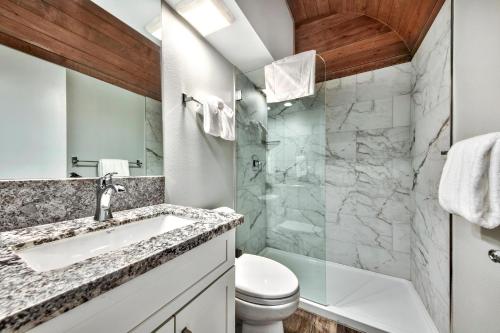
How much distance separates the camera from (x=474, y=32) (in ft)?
3.24

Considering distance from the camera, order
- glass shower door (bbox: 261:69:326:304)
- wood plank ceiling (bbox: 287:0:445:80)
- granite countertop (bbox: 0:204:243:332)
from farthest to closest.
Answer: glass shower door (bbox: 261:69:326:304)
wood plank ceiling (bbox: 287:0:445:80)
granite countertop (bbox: 0:204:243:332)

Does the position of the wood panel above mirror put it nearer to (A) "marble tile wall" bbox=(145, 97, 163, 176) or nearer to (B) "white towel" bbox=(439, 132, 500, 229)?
(A) "marble tile wall" bbox=(145, 97, 163, 176)

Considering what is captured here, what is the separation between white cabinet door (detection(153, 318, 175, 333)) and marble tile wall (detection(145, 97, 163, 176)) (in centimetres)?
74

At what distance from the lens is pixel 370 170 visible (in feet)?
6.61

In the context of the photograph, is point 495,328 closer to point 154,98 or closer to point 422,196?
point 422,196

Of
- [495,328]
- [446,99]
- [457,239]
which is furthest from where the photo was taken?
[446,99]

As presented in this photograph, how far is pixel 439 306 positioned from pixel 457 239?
1.83ft

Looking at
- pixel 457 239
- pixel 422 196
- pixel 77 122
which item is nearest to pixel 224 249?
pixel 77 122

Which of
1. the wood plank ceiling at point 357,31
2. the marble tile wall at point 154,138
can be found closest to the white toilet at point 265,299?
the marble tile wall at point 154,138

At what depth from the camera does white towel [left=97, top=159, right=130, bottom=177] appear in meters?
0.88

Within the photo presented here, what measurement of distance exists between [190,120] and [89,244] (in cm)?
90

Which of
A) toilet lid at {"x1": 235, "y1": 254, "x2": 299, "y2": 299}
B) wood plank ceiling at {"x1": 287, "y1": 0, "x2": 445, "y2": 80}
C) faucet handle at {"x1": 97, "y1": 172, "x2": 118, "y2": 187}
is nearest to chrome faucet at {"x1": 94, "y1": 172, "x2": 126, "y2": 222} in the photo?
faucet handle at {"x1": 97, "y1": 172, "x2": 118, "y2": 187}

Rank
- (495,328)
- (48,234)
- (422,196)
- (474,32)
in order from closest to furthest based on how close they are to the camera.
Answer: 1. (48,234)
2. (495,328)
3. (474,32)
4. (422,196)

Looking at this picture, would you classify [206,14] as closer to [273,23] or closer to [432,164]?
[273,23]
